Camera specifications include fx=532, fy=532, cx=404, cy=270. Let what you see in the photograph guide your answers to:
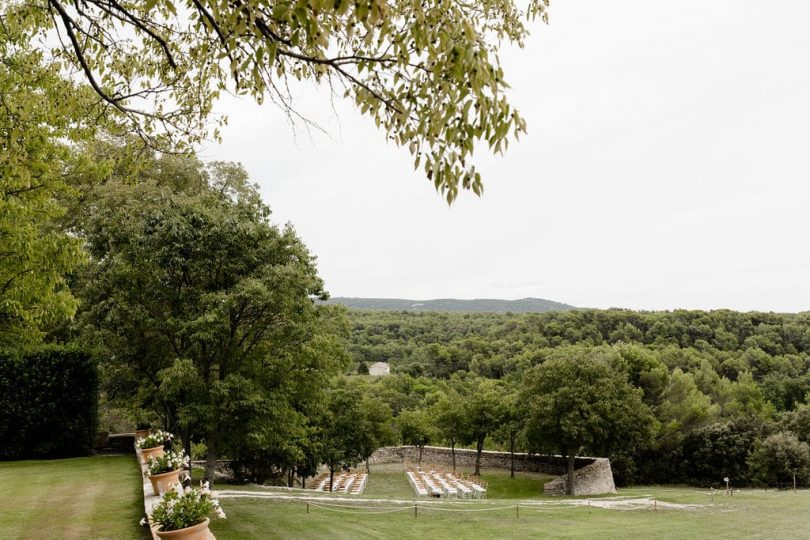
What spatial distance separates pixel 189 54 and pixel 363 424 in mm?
24981

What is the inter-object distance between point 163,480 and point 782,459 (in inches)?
1415

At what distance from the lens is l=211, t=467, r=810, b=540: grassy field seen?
12664 mm

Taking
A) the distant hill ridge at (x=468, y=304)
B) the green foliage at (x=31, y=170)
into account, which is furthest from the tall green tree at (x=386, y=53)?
the distant hill ridge at (x=468, y=304)

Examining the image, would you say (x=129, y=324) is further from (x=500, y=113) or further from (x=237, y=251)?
(x=500, y=113)

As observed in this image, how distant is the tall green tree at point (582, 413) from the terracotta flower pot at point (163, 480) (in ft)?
77.7

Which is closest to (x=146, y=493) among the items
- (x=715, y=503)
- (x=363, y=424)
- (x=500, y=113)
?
(x=500, y=113)

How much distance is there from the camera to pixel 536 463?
35062 mm

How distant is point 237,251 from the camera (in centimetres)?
1377

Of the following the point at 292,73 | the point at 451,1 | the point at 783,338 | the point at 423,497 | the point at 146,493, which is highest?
the point at 783,338

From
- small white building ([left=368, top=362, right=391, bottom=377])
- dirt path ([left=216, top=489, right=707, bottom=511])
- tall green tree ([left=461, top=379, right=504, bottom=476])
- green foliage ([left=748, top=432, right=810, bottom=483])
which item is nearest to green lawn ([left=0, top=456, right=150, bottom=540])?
dirt path ([left=216, top=489, right=707, bottom=511])

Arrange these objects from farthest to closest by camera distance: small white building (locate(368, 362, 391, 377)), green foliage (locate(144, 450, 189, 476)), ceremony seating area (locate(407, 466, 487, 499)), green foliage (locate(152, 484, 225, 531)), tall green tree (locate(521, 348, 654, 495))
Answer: small white building (locate(368, 362, 391, 377))
tall green tree (locate(521, 348, 654, 495))
ceremony seating area (locate(407, 466, 487, 499))
green foliage (locate(144, 450, 189, 476))
green foliage (locate(152, 484, 225, 531))

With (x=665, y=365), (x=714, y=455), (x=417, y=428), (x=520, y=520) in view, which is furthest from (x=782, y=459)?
(x=417, y=428)

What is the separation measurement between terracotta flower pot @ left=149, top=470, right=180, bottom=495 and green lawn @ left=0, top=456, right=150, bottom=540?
483 mm

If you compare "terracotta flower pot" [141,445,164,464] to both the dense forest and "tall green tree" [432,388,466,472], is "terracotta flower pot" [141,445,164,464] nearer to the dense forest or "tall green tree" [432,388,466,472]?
the dense forest
